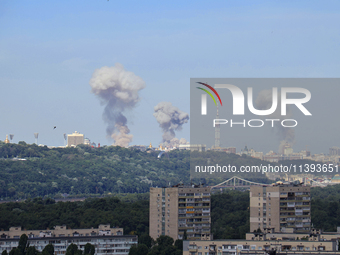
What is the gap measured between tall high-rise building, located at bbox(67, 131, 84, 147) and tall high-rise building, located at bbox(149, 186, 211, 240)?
382 ft

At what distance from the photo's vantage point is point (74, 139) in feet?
545

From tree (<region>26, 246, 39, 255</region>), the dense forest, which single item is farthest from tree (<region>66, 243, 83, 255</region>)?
the dense forest

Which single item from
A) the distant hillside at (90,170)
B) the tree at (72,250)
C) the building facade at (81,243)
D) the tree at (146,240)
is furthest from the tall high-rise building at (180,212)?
the distant hillside at (90,170)

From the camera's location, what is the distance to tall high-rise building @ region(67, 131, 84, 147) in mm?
165625

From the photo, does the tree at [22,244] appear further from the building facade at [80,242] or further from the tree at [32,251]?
the tree at [32,251]

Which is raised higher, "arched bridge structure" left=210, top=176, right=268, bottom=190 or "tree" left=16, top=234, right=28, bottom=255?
"arched bridge structure" left=210, top=176, right=268, bottom=190

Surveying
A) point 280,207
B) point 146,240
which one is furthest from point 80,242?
point 280,207

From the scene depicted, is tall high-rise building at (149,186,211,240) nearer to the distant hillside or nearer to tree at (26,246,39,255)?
tree at (26,246,39,255)

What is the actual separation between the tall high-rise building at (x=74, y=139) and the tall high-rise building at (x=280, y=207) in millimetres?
117097

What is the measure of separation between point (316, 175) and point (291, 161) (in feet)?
29.8

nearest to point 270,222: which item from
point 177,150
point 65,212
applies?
point 65,212

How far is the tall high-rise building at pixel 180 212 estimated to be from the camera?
4759 centimetres

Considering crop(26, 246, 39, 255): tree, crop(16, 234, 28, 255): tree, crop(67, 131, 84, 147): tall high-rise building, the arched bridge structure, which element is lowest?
crop(26, 246, 39, 255): tree

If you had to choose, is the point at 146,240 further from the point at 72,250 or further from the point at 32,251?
the point at 32,251
